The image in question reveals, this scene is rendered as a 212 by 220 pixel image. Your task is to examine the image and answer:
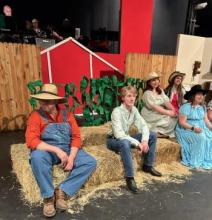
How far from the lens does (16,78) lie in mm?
4152

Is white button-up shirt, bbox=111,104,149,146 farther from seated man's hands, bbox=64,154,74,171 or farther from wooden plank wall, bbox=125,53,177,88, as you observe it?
wooden plank wall, bbox=125,53,177,88

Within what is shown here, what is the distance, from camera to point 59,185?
2332 mm

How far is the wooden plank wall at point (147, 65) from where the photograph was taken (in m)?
4.94

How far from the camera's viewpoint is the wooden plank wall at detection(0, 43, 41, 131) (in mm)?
4031

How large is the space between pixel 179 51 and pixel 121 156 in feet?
14.6

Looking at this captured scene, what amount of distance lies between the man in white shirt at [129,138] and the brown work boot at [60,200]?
0.76 metres

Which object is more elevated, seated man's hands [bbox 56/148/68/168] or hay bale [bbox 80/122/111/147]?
seated man's hands [bbox 56/148/68/168]

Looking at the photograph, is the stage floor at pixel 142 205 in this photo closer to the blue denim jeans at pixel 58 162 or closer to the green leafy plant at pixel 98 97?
the blue denim jeans at pixel 58 162

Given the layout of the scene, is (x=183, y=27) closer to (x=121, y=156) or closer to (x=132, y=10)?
(x=132, y=10)

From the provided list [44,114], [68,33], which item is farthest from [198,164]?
[68,33]

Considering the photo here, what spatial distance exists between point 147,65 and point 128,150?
3011 mm

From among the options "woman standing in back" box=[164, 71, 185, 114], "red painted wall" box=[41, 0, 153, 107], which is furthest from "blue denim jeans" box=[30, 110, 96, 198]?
"red painted wall" box=[41, 0, 153, 107]

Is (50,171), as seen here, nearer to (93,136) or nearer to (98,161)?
(98,161)

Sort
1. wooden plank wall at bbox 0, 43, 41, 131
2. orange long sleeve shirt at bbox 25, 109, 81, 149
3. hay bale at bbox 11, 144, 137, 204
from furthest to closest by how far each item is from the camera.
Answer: wooden plank wall at bbox 0, 43, 41, 131
hay bale at bbox 11, 144, 137, 204
orange long sleeve shirt at bbox 25, 109, 81, 149
